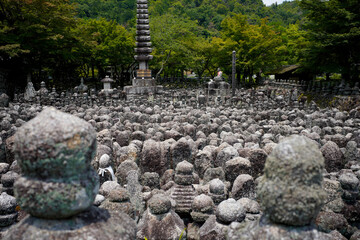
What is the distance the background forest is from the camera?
18484 millimetres

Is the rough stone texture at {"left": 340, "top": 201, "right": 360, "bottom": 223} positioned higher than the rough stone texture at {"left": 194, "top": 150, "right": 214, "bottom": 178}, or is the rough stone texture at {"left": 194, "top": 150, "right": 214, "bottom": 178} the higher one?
the rough stone texture at {"left": 194, "top": 150, "right": 214, "bottom": 178}

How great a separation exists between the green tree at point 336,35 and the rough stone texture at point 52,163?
59.9 ft

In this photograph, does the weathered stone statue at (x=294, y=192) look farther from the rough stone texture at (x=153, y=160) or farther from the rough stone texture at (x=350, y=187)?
the rough stone texture at (x=153, y=160)

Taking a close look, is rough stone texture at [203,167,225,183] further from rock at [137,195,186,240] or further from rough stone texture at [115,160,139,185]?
rock at [137,195,186,240]

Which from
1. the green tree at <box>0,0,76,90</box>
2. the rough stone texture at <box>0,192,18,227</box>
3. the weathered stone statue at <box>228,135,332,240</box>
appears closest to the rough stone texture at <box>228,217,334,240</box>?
the weathered stone statue at <box>228,135,332,240</box>

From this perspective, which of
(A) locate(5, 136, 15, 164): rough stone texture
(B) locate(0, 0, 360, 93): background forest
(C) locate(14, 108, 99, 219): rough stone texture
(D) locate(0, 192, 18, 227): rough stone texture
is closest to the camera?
(C) locate(14, 108, 99, 219): rough stone texture

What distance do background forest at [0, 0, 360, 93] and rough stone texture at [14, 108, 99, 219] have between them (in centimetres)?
1833

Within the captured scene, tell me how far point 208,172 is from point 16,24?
20021mm

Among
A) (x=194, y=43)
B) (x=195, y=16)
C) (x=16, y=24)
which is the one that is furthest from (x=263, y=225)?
(x=195, y=16)

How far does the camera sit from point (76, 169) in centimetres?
163

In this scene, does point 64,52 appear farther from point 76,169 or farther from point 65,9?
point 76,169

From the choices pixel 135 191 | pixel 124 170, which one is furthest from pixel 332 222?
pixel 124 170

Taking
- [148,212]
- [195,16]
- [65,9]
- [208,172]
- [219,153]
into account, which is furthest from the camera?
[195,16]

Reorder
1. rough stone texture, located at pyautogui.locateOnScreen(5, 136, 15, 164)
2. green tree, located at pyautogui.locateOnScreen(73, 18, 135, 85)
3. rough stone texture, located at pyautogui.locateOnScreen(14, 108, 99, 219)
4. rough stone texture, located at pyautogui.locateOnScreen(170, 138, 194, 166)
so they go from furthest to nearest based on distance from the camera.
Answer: green tree, located at pyautogui.locateOnScreen(73, 18, 135, 85)
rough stone texture, located at pyautogui.locateOnScreen(5, 136, 15, 164)
rough stone texture, located at pyautogui.locateOnScreen(170, 138, 194, 166)
rough stone texture, located at pyautogui.locateOnScreen(14, 108, 99, 219)
